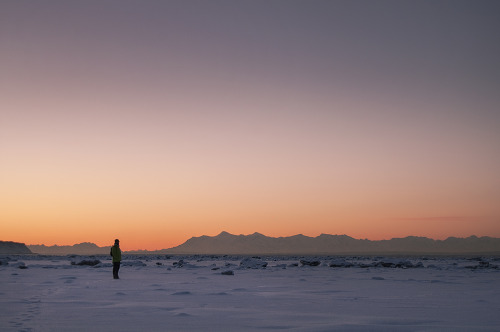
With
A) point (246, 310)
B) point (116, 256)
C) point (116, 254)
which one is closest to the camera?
Result: point (246, 310)

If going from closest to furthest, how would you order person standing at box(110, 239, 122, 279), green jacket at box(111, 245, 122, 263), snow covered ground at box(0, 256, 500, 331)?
1. snow covered ground at box(0, 256, 500, 331)
2. person standing at box(110, 239, 122, 279)
3. green jacket at box(111, 245, 122, 263)

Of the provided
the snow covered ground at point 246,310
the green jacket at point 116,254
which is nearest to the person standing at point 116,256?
the green jacket at point 116,254

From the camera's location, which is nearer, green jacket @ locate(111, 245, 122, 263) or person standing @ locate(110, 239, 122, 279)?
person standing @ locate(110, 239, 122, 279)

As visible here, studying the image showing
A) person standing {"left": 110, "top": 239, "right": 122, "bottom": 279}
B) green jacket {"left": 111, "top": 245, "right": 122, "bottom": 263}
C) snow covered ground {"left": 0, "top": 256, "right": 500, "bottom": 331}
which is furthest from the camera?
green jacket {"left": 111, "top": 245, "right": 122, "bottom": 263}

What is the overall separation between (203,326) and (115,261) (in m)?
15.7

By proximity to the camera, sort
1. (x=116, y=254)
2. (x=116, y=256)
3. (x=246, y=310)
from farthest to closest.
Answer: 1. (x=116, y=254)
2. (x=116, y=256)
3. (x=246, y=310)

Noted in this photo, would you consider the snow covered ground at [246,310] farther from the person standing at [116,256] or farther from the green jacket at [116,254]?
the green jacket at [116,254]

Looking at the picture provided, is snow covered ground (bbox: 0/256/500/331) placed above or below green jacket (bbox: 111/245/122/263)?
below

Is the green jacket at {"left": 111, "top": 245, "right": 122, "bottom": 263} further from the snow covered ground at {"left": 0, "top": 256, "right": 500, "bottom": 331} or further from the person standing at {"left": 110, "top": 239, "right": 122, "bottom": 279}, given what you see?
the snow covered ground at {"left": 0, "top": 256, "right": 500, "bottom": 331}

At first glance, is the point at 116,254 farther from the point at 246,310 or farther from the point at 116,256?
the point at 246,310

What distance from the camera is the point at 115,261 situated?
23.4m

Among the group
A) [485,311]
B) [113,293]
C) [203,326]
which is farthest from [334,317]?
[113,293]

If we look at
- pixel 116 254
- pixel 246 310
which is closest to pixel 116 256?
pixel 116 254

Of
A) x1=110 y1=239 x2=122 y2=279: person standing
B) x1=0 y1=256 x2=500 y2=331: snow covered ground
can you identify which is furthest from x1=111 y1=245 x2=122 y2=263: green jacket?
x1=0 y1=256 x2=500 y2=331: snow covered ground
